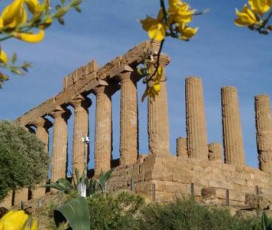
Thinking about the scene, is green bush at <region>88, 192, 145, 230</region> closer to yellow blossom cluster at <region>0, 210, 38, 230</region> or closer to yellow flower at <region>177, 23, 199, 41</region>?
yellow flower at <region>177, 23, 199, 41</region>

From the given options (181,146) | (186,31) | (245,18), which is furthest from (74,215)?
(181,146)

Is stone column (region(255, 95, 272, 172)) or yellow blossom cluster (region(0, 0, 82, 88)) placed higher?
stone column (region(255, 95, 272, 172))

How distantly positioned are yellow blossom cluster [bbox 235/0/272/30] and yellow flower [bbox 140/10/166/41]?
17 centimetres

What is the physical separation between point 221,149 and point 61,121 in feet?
33.9

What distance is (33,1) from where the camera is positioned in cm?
Result: 115

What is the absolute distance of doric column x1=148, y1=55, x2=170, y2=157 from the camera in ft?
89.4

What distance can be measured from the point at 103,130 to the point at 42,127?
29.5ft

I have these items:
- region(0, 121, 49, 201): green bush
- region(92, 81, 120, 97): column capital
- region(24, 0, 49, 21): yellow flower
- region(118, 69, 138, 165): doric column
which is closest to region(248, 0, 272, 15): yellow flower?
region(24, 0, 49, 21): yellow flower

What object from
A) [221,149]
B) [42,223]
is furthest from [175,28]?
[221,149]

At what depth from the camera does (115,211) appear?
54.1 ft

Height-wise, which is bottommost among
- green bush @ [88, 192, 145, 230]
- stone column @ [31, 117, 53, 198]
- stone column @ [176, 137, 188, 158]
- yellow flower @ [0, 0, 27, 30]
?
yellow flower @ [0, 0, 27, 30]

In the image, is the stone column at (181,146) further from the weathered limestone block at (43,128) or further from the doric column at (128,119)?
the weathered limestone block at (43,128)

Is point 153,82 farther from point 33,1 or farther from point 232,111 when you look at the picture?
point 232,111

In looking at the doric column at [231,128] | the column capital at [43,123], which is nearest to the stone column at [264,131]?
the doric column at [231,128]
